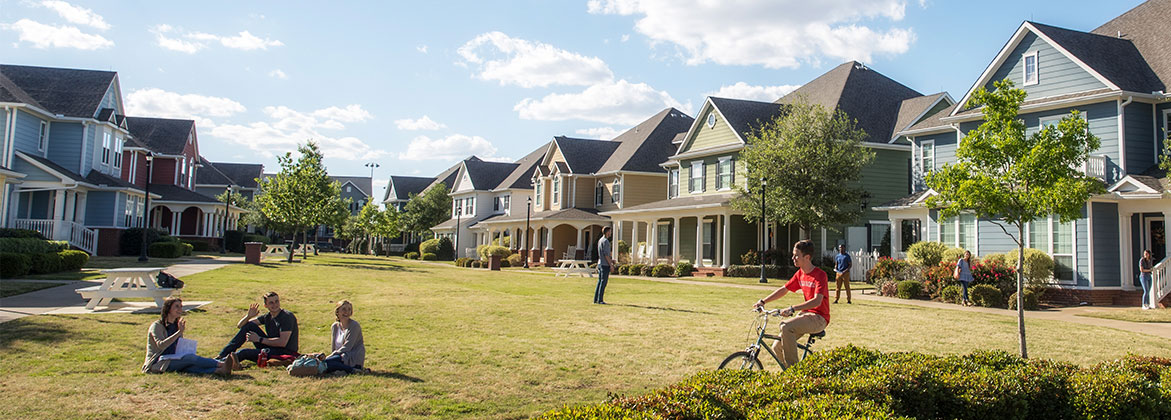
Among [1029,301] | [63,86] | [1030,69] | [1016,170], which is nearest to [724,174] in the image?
[1030,69]

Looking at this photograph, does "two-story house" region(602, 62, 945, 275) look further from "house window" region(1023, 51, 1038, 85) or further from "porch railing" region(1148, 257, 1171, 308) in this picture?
"porch railing" region(1148, 257, 1171, 308)

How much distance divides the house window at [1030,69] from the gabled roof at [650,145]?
22417 millimetres

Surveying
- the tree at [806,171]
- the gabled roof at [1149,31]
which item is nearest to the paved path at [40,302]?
the tree at [806,171]

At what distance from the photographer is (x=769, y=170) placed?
95.1 ft

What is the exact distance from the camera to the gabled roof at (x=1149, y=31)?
72.1 ft

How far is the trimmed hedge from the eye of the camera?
454cm

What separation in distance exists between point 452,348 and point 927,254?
711 inches

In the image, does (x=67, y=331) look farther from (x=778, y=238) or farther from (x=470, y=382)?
(x=778, y=238)

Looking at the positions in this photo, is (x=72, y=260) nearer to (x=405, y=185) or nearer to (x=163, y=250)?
(x=163, y=250)

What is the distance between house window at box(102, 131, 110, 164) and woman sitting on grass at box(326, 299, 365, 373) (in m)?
34.1

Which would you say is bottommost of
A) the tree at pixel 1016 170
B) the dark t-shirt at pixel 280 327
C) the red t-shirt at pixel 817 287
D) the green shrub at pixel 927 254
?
the dark t-shirt at pixel 280 327

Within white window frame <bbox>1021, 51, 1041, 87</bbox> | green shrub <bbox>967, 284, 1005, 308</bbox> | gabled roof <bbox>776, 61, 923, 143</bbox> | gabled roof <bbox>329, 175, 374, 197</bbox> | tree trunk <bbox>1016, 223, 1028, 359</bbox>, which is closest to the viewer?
tree trunk <bbox>1016, 223, 1028, 359</bbox>

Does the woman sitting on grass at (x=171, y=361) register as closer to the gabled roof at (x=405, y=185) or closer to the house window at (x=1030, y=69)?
the house window at (x=1030, y=69)

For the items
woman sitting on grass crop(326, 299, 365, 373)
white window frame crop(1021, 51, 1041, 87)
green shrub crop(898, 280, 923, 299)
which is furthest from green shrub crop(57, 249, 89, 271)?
white window frame crop(1021, 51, 1041, 87)
